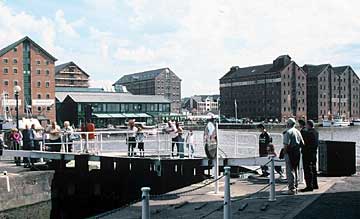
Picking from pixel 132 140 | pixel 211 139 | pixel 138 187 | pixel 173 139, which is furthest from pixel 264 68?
pixel 211 139

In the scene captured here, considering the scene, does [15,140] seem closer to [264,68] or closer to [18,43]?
[18,43]

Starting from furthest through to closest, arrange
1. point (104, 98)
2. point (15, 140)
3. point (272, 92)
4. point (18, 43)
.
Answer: point (272, 92) < point (104, 98) < point (18, 43) < point (15, 140)

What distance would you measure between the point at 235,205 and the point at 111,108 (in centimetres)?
10882

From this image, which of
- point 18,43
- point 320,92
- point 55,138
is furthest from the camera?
point 320,92

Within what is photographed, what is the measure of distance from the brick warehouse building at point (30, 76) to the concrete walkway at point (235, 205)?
101 meters

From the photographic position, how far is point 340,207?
10516mm

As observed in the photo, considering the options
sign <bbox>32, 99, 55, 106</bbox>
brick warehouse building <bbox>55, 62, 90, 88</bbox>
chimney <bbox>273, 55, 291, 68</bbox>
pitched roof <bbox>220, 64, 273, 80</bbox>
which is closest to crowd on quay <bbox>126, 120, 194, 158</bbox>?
sign <bbox>32, 99, 55, 106</bbox>

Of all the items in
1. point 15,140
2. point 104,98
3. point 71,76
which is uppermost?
point 71,76

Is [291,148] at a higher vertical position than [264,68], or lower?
lower

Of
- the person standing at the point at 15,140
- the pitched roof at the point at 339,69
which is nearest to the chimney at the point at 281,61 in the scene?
the pitched roof at the point at 339,69

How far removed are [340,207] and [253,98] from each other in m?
149

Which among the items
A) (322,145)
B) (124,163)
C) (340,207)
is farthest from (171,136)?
(340,207)

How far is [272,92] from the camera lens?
500 ft

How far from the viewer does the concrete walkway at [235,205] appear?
10177 mm
